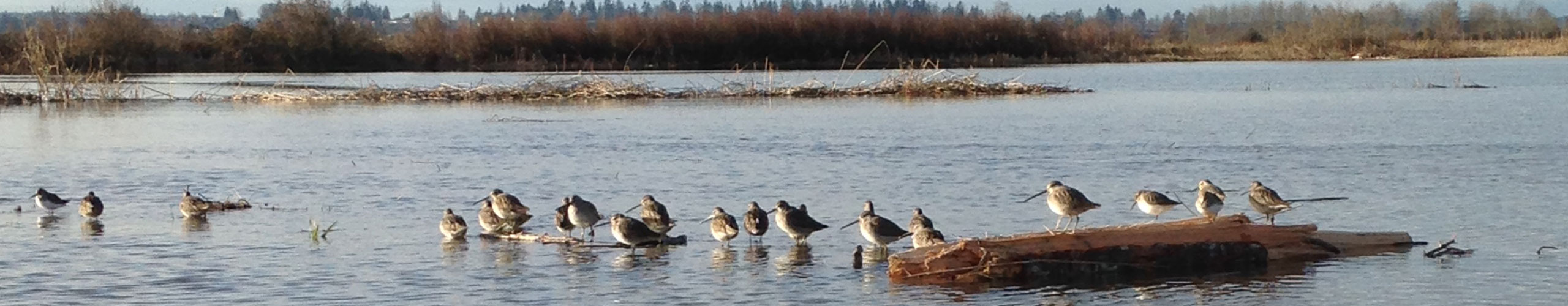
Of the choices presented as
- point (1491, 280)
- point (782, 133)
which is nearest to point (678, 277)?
point (1491, 280)

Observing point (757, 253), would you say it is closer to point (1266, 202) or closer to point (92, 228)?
point (1266, 202)

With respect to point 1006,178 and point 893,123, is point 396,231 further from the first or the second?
point 893,123

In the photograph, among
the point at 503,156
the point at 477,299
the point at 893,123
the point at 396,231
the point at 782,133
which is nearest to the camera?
the point at 477,299

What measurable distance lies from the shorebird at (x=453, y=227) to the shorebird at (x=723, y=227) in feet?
5.58

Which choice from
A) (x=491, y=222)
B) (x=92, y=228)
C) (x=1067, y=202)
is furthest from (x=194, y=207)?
(x=1067, y=202)

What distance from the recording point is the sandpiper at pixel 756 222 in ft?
40.5

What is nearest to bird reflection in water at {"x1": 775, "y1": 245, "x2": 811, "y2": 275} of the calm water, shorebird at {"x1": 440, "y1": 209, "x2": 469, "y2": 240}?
the calm water

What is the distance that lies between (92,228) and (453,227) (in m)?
3.05

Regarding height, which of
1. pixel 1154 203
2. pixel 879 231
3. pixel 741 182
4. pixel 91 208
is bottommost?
pixel 741 182

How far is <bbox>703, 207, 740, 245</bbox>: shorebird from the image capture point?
478 inches

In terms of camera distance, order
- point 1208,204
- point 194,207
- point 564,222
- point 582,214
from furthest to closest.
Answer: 1. point 194,207
2. point 564,222
3. point 582,214
4. point 1208,204

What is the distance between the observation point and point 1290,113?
28656mm

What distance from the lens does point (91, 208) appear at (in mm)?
14422

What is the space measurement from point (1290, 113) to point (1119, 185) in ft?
42.9
